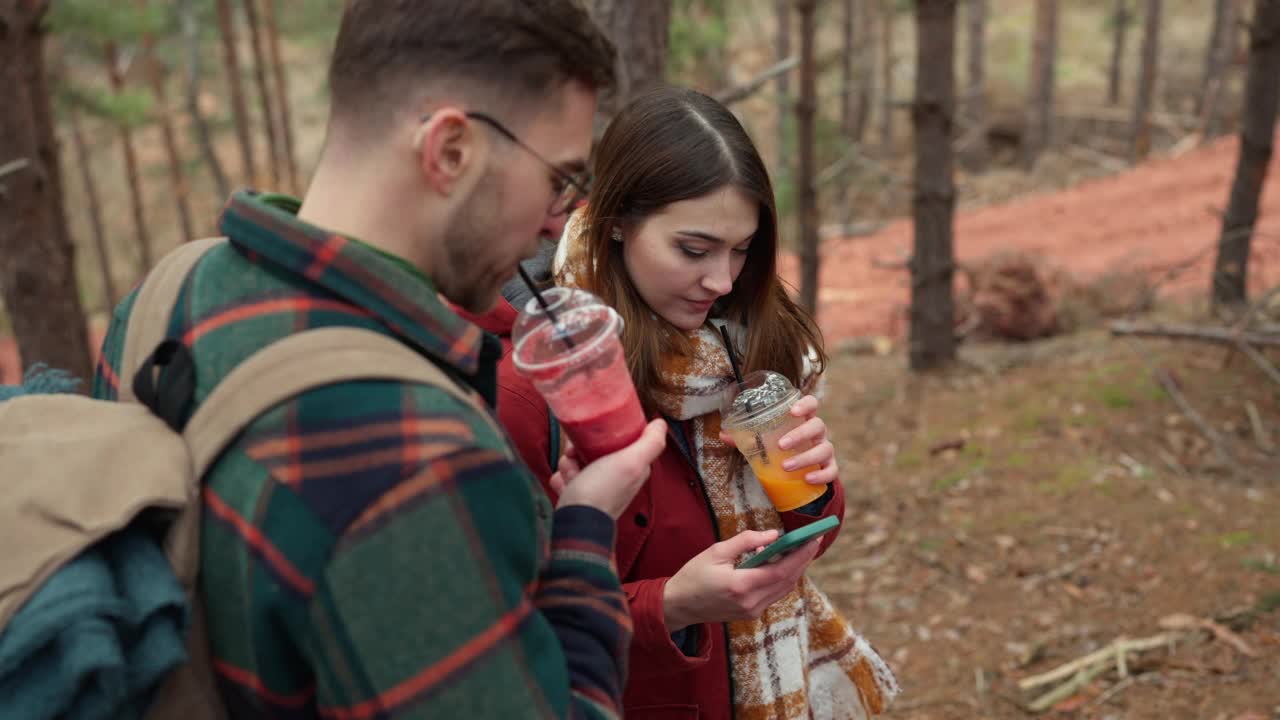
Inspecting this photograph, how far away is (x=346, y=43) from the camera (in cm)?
135

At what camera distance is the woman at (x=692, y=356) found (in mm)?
2078

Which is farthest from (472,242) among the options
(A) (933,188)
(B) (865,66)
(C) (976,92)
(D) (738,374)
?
(B) (865,66)

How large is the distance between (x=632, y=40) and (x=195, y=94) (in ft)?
71.1

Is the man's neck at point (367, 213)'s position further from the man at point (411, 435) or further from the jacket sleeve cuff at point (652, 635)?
the jacket sleeve cuff at point (652, 635)

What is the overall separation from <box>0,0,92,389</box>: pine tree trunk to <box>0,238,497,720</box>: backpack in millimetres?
3742

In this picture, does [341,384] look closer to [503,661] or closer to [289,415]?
[289,415]

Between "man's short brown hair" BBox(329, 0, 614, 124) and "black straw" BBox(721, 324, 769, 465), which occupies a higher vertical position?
"man's short brown hair" BBox(329, 0, 614, 124)

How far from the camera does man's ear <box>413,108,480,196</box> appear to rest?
1271mm

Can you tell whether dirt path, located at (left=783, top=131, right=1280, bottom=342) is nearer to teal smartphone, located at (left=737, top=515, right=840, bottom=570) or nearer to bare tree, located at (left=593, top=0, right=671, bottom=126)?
bare tree, located at (left=593, top=0, right=671, bottom=126)

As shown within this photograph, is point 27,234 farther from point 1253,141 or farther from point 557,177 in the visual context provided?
point 1253,141

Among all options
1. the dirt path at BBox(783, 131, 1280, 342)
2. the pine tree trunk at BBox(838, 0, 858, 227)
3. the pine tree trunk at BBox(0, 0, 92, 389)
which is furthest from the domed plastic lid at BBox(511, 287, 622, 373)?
the pine tree trunk at BBox(838, 0, 858, 227)

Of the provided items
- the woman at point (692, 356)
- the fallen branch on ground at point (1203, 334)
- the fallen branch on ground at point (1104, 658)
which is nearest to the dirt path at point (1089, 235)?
the fallen branch on ground at point (1203, 334)

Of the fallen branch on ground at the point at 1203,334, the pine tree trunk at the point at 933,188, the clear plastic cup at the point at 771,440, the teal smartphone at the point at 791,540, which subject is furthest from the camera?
the pine tree trunk at the point at 933,188

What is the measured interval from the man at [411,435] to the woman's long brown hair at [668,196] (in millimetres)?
668
